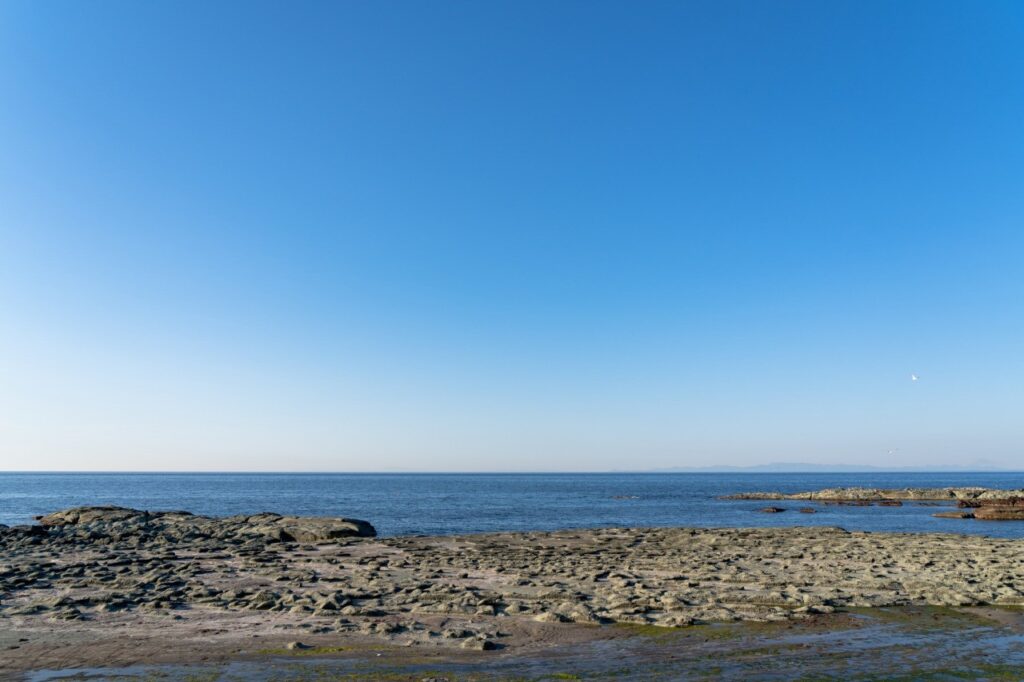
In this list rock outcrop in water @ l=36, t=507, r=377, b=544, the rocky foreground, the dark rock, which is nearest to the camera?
the rocky foreground

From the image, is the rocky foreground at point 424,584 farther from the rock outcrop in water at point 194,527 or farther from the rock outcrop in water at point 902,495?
the rock outcrop in water at point 902,495

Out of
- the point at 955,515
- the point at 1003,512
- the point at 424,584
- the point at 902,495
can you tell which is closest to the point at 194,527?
the point at 424,584

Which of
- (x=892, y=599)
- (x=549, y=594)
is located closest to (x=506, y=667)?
(x=549, y=594)

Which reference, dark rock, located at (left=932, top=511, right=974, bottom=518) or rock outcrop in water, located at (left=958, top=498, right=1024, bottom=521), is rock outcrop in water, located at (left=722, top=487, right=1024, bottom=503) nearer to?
rock outcrop in water, located at (left=958, top=498, right=1024, bottom=521)

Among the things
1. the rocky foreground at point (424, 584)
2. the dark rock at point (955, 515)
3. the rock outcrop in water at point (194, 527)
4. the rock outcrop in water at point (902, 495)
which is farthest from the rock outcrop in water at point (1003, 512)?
the rock outcrop in water at point (194, 527)

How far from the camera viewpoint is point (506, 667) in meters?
12.5

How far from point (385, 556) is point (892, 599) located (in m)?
19.7

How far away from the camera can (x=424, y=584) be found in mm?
20922

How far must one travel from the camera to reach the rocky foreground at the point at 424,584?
15.3 metres

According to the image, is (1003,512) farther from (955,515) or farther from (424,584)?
(424,584)

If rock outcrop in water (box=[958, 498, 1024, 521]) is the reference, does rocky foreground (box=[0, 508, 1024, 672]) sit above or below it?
above

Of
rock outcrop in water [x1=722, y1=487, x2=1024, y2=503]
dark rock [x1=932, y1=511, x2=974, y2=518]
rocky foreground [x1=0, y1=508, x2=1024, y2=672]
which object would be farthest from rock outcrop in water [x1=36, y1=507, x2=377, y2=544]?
rock outcrop in water [x1=722, y1=487, x2=1024, y2=503]

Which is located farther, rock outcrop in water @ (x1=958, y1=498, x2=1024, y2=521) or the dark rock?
the dark rock

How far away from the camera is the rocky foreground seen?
50.1 ft
